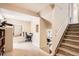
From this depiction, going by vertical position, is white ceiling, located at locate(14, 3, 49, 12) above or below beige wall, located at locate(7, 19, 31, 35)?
above

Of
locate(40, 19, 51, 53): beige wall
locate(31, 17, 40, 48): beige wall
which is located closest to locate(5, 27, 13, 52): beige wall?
locate(31, 17, 40, 48): beige wall

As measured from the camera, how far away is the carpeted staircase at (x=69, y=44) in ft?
6.95

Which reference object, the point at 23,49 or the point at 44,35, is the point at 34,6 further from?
the point at 23,49

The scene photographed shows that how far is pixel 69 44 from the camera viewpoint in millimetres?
2143

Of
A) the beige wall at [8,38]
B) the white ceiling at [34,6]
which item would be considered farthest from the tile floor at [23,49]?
the white ceiling at [34,6]

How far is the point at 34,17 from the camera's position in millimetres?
2172

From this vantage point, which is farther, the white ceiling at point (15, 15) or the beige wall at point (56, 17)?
the beige wall at point (56, 17)

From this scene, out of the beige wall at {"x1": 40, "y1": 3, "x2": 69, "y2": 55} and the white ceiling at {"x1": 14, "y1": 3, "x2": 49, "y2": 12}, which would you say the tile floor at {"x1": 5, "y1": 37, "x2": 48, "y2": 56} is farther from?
the white ceiling at {"x1": 14, "y1": 3, "x2": 49, "y2": 12}

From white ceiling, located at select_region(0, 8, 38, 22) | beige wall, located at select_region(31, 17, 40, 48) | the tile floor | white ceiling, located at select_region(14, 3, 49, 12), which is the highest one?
white ceiling, located at select_region(14, 3, 49, 12)

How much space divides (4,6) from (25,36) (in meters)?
0.59

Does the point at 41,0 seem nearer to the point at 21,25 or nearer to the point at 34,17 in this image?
the point at 34,17

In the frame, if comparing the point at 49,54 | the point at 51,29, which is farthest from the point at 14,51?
the point at 51,29

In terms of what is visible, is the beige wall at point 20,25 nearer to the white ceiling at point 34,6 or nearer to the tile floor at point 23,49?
the tile floor at point 23,49

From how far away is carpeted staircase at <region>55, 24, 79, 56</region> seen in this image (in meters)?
2.12
